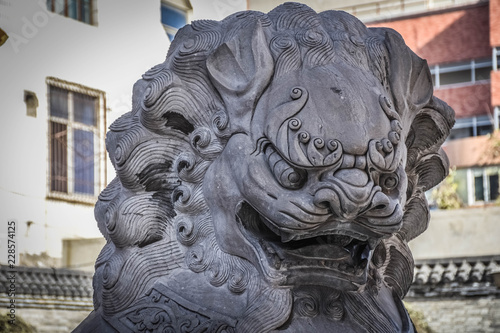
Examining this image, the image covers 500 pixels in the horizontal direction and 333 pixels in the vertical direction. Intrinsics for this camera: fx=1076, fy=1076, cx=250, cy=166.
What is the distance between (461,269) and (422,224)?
300 inches

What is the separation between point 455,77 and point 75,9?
7.63 m

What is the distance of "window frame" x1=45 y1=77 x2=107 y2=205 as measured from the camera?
5.72 meters

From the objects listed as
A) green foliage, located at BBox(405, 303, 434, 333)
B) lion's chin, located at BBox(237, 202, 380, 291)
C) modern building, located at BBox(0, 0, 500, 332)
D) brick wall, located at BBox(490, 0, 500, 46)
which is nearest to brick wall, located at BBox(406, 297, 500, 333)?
green foliage, located at BBox(405, 303, 434, 333)

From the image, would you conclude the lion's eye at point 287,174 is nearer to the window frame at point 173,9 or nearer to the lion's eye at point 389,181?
the lion's eye at point 389,181

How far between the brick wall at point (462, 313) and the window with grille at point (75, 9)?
5.78 m

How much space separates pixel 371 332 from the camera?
261 centimetres

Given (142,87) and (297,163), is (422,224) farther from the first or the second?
(142,87)

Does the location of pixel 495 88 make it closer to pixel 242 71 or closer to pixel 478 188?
pixel 478 188

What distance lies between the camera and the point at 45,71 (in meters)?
5.65

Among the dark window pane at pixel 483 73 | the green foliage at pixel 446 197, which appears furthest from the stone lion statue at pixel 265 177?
the dark window pane at pixel 483 73

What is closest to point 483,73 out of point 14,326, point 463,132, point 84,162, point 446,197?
point 463,132

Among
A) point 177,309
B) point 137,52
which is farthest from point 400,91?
point 137,52

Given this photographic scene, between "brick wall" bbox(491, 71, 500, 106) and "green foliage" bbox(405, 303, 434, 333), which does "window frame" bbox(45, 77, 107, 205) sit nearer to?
"green foliage" bbox(405, 303, 434, 333)

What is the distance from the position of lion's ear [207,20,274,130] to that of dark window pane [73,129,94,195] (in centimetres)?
333
